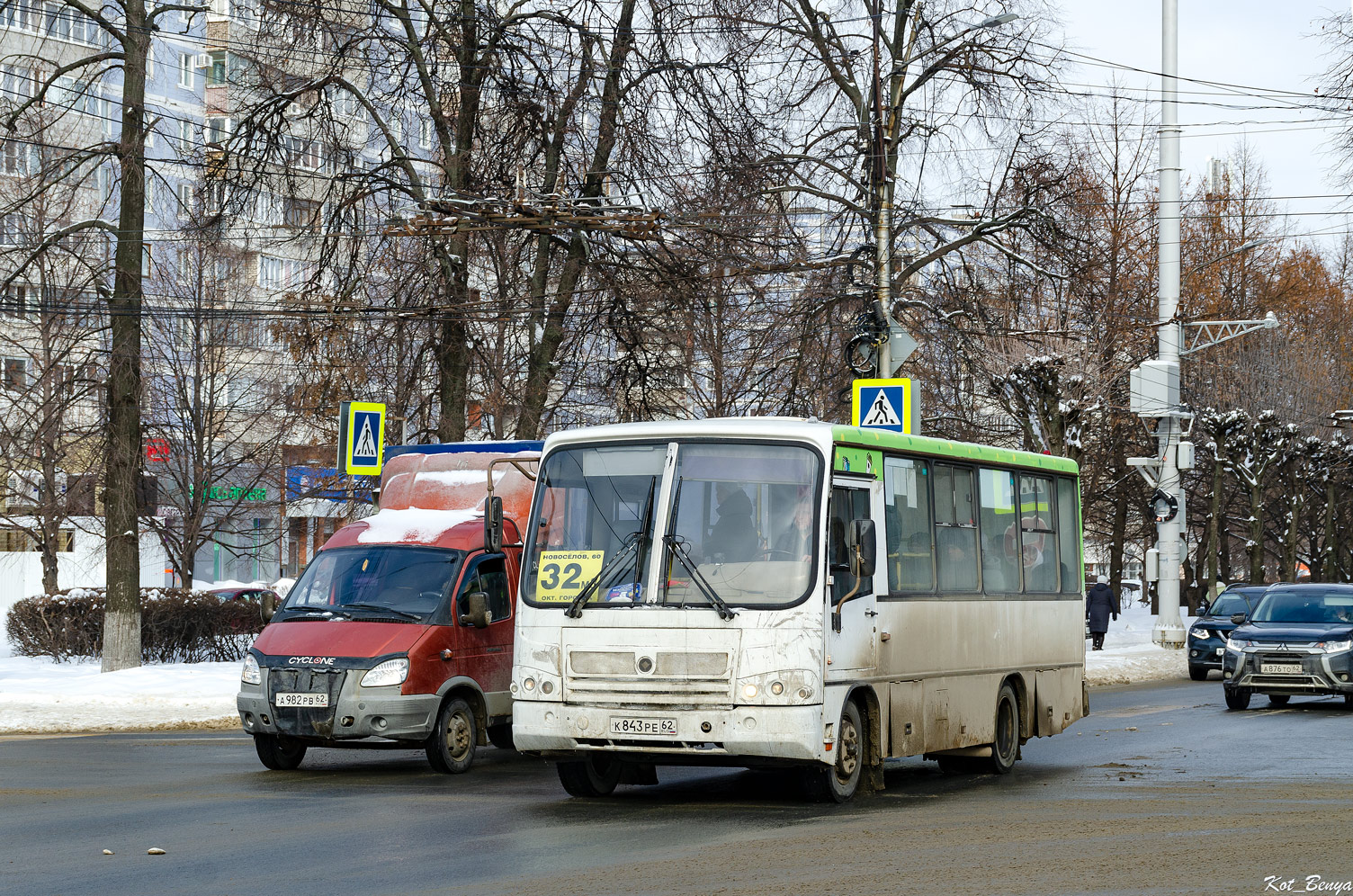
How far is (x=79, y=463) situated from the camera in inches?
1591

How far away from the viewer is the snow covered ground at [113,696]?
69.2 ft

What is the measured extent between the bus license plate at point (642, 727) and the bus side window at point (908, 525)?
228 centimetres

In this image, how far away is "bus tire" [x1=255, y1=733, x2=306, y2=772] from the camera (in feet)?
51.0

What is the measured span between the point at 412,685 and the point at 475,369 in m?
15.6

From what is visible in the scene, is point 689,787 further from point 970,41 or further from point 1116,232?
point 1116,232

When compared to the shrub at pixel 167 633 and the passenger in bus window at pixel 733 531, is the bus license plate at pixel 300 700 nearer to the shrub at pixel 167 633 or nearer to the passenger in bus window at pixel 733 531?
the passenger in bus window at pixel 733 531

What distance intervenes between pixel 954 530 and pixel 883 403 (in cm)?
801

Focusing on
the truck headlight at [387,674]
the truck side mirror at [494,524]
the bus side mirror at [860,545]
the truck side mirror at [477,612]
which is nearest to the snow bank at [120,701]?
the truck side mirror at [477,612]

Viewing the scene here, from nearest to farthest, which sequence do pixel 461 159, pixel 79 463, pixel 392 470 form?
pixel 392 470 → pixel 461 159 → pixel 79 463

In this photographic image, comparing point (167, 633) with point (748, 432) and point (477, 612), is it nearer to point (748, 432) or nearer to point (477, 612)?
point (477, 612)

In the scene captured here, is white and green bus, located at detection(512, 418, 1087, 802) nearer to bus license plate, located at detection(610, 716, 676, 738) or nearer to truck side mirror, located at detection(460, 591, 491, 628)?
bus license plate, located at detection(610, 716, 676, 738)

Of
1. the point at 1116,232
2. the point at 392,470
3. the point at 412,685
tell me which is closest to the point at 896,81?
the point at 392,470

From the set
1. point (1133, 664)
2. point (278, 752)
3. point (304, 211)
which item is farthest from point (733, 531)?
point (1133, 664)

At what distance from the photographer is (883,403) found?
22422 millimetres
